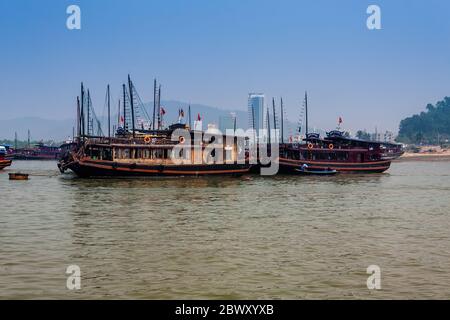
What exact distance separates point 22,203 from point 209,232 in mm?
15909

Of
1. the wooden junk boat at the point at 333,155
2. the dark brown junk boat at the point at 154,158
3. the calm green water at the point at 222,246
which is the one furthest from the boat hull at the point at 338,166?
the calm green water at the point at 222,246

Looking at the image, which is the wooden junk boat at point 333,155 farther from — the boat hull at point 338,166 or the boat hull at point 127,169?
the boat hull at point 127,169

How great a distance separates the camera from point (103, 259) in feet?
55.3

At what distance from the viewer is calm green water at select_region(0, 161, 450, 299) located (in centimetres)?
1378

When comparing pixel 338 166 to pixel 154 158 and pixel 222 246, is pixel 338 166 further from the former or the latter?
pixel 222 246

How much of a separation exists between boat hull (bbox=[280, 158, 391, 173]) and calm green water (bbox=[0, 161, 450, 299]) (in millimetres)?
28824

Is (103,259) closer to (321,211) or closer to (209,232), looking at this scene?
(209,232)

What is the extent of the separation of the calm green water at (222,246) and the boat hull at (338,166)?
28.8m

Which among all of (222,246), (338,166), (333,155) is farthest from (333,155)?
(222,246)

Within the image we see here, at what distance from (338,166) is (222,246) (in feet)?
167

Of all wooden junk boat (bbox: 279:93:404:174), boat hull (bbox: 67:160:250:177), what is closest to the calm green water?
boat hull (bbox: 67:160:250:177)

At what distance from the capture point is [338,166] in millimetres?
67875

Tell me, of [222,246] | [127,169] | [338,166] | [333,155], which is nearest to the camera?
[222,246]
